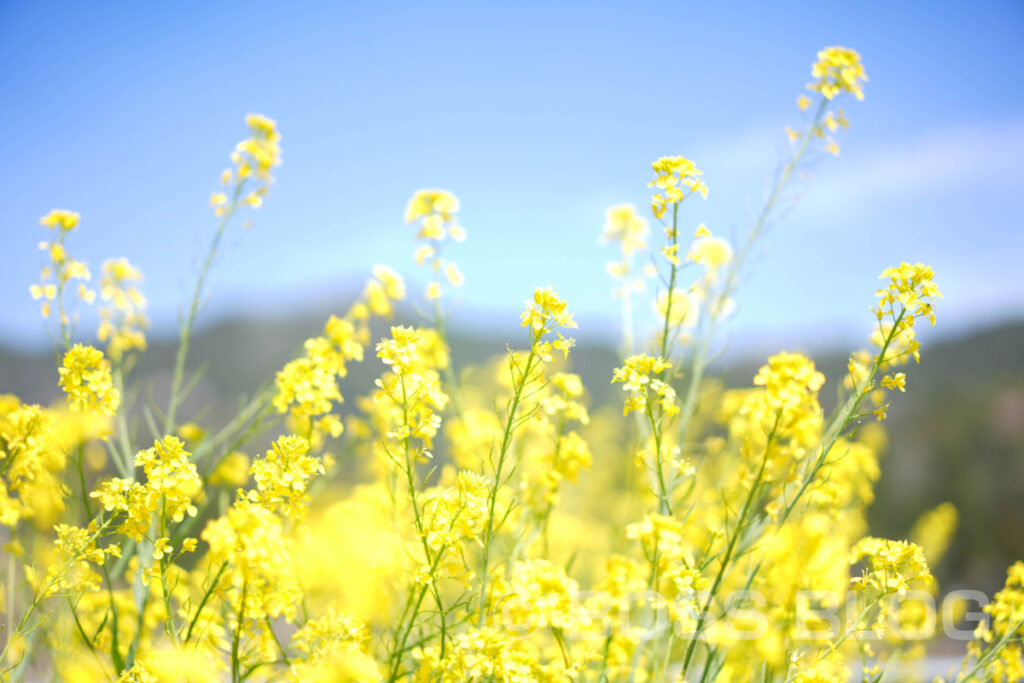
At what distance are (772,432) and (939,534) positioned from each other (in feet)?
11.3

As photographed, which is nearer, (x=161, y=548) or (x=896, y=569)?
(x=161, y=548)

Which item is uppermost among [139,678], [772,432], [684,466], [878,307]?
[878,307]

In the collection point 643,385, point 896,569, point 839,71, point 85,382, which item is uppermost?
point 839,71

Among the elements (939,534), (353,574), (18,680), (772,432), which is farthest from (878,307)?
(939,534)

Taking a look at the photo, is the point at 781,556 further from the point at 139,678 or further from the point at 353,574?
the point at 139,678

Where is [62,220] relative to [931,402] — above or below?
above

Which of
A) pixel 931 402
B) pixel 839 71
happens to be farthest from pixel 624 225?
pixel 931 402

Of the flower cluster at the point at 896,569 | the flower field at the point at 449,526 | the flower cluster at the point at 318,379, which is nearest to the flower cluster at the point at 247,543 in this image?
the flower field at the point at 449,526

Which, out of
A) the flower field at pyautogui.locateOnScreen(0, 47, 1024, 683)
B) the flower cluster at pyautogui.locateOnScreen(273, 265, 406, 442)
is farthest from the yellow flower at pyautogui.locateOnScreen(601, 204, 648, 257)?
the flower cluster at pyautogui.locateOnScreen(273, 265, 406, 442)

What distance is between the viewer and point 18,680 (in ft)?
6.18

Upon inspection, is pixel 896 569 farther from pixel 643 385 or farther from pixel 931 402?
pixel 931 402

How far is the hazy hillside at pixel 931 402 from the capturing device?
304 inches

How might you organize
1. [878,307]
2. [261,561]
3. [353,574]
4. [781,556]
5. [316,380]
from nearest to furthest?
[261,561] < [878,307] < [353,574] < [316,380] < [781,556]

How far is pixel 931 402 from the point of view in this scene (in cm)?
919
